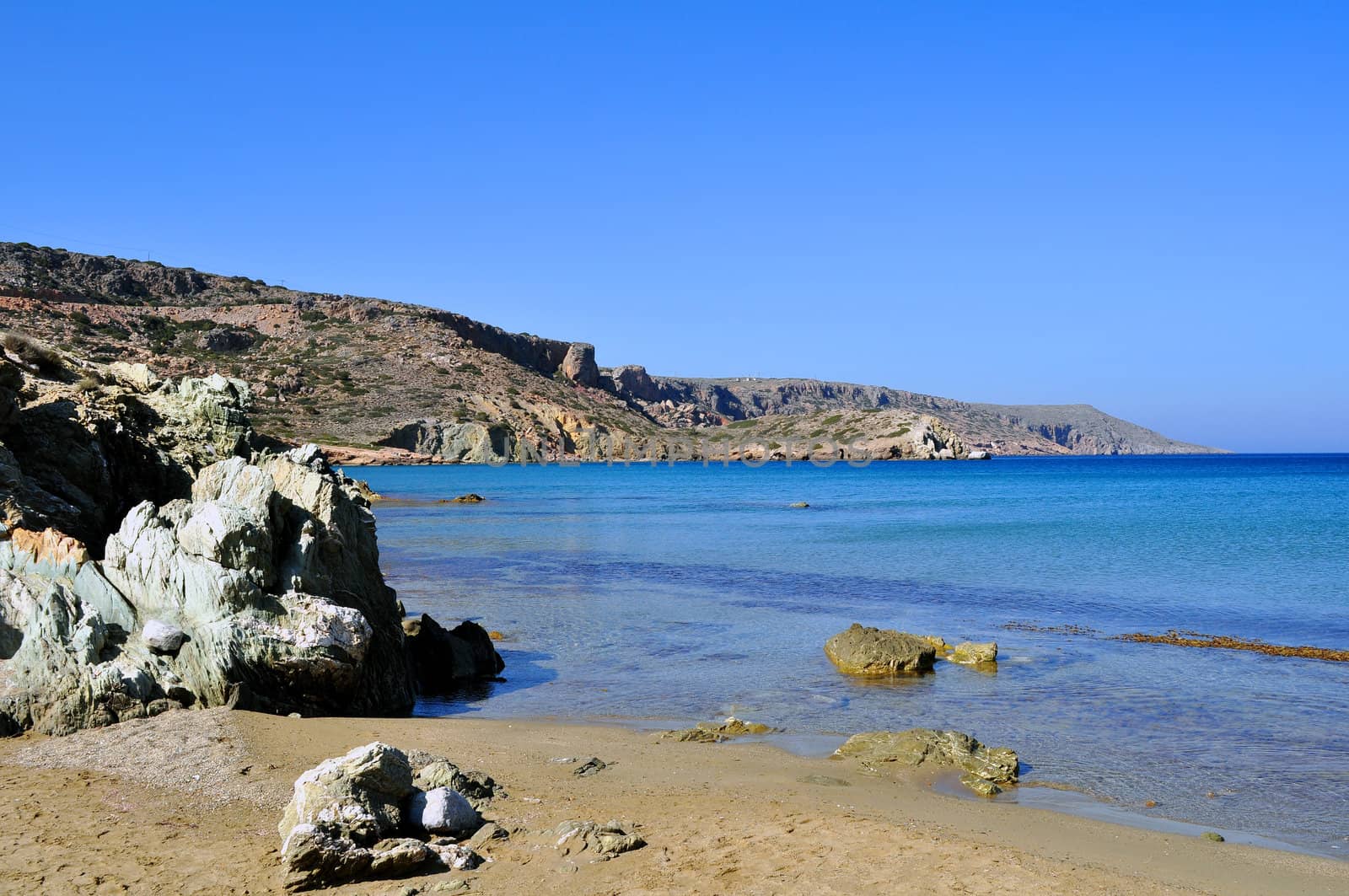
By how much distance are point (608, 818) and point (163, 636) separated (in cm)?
518

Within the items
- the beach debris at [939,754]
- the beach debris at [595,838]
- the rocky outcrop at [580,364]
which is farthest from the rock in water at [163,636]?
the rocky outcrop at [580,364]

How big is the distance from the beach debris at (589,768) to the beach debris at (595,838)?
5.41ft

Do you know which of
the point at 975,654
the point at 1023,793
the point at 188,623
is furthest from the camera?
the point at 975,654

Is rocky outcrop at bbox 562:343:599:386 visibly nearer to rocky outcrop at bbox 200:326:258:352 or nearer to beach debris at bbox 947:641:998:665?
rocky outcrop at bbox 200:326:258:352

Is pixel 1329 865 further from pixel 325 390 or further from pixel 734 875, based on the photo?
pixel 325 390

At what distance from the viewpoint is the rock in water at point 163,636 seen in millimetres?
9656

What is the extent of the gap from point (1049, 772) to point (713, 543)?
24.4 m

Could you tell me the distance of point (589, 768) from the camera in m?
8.64

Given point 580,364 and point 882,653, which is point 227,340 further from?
point 882,653

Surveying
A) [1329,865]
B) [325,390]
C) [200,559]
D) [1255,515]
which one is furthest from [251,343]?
[1329,865]

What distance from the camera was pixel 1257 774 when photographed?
8.90m

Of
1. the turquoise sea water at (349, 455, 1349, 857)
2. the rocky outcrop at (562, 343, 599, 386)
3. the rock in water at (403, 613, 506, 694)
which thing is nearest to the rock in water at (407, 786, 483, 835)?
the turquoise sea water at (349, 455, 1349, 857)

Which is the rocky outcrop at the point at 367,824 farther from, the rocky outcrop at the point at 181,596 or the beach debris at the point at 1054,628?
the beach debris at the point at 1054,628

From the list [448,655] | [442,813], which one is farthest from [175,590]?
[442,813]
